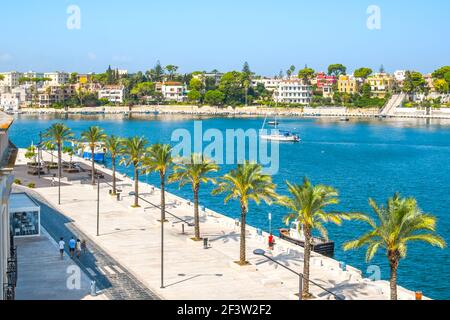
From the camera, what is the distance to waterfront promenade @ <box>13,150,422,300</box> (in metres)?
30.8

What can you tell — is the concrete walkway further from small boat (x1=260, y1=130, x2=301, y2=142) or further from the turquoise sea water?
small boat (x1=260, y1=130, x2=301, y2=142)

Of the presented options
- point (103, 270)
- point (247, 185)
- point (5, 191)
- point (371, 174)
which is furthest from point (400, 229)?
point (371, 174)

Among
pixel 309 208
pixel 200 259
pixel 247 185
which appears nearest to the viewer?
pixel 309 208

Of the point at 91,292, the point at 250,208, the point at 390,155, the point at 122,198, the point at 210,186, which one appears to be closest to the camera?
the point at 91,292

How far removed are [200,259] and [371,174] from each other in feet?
188

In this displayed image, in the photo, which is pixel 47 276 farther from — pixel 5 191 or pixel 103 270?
pixel 5 191

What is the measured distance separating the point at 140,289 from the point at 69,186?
114ft

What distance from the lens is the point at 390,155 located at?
380ft

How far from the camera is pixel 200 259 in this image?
1437 inches
